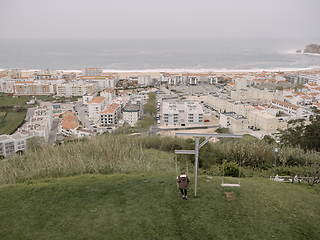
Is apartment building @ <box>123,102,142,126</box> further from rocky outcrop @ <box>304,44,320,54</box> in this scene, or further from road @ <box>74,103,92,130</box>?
rocky outcrop @ <box>304,44,320,54</box>

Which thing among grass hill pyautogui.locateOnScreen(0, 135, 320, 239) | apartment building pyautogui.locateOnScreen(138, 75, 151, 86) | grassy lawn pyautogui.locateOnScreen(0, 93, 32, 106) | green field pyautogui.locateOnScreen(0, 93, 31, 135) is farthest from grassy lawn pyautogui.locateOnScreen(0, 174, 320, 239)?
apartment building pyautogui.locateOnScreen(138, 75, 151, 86)

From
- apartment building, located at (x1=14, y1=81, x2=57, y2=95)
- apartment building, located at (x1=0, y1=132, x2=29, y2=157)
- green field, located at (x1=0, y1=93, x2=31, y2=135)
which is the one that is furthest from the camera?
apartment building, located at (x1=14, y1=81, x2=57, y2=95)

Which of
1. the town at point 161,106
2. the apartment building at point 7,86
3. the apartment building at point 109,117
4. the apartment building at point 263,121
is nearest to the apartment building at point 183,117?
the town at point 161,106

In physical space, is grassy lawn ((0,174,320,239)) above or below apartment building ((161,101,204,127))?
above

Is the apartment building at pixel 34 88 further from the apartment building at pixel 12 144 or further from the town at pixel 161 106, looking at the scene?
the apartment building at pixel 12 144

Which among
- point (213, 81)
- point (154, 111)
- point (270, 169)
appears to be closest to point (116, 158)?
point (270, 169)

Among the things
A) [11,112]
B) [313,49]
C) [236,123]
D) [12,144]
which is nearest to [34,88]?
[11,112]

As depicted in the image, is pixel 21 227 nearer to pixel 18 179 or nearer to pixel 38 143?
pixel 18 179
